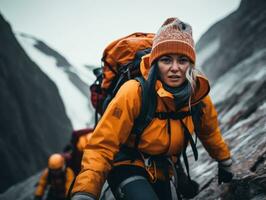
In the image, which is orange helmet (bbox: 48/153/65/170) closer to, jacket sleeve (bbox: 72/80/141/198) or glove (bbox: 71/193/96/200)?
jacket sleeve (bbox: 72/80/141/198)

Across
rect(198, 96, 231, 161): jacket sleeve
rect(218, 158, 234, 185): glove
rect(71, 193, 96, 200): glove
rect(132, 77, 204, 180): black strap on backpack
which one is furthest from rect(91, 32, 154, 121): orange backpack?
rect(218, 158, 234, 185): glove

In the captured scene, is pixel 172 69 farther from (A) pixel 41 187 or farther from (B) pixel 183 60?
(A) pixel 41 187

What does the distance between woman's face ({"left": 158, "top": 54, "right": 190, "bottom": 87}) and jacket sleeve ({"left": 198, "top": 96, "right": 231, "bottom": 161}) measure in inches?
22.4

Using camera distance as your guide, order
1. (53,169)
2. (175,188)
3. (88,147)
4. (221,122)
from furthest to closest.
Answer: (221,122)
(53,169)
(175,188)
(88,147)

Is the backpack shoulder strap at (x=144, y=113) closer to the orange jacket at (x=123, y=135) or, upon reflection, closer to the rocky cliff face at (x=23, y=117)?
the orange jacket at (x=123, y=135)

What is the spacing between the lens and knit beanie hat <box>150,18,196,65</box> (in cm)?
322

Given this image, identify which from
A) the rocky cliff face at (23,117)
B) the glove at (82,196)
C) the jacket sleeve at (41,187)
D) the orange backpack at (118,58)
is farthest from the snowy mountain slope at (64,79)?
the glove at (82,196)

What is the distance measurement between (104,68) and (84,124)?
4849 cm

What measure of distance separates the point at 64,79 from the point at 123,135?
6133 centimetres

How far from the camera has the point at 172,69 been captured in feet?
10.3

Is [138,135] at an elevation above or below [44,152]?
above

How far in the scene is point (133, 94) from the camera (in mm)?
2918

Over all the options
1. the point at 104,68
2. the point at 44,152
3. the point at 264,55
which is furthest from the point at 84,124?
the point at 104,68

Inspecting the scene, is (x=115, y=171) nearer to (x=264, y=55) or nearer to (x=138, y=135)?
(x=138, y=135)
